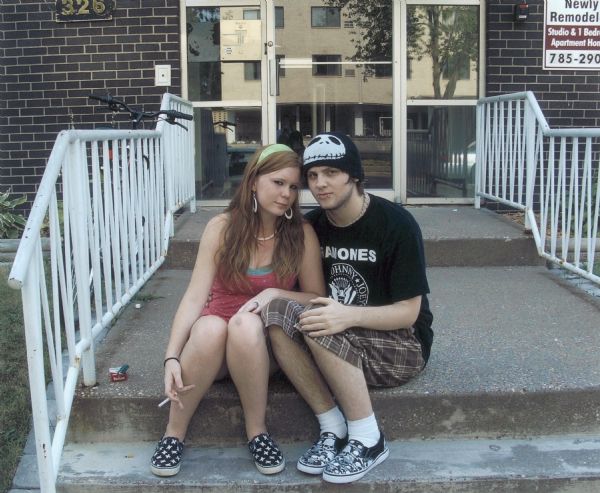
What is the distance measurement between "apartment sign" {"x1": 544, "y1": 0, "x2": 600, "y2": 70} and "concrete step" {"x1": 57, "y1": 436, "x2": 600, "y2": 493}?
171 inches

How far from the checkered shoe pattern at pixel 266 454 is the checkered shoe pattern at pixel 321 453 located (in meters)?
0.08

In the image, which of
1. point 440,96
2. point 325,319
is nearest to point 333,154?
point 325,319

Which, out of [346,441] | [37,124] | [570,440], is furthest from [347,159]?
[37,124]

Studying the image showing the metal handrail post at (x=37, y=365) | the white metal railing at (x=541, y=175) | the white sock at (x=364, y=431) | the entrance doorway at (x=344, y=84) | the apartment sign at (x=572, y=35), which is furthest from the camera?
the entrance doorway at (x=344, y=84)

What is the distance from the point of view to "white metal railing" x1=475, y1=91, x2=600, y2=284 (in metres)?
4.30

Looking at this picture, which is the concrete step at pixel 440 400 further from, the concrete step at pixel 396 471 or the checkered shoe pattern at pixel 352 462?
the checkered shoe pattern at pixel 352 462

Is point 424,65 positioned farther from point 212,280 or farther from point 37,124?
point 212,280

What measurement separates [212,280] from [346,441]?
0.76 meters

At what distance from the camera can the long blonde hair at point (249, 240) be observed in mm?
2811

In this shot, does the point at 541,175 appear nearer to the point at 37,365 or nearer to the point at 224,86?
the point at 224,86

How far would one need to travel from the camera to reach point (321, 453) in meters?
2.62

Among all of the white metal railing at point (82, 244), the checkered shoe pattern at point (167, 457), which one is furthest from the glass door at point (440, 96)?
the checkered shoe pattern at point (167, 457)

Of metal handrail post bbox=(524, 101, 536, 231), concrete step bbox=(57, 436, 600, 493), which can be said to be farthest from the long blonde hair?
metal handrail post bbox=(524, 101, 536, 231)

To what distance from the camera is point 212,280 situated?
285 cm
